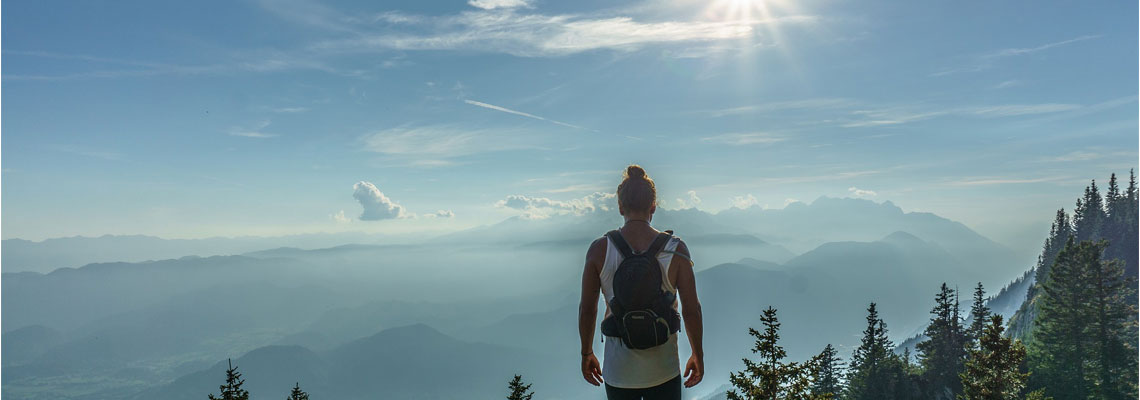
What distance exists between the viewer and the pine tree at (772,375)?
13469 mm

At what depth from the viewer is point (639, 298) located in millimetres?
5117

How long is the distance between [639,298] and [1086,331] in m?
49.4

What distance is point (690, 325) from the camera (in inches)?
207

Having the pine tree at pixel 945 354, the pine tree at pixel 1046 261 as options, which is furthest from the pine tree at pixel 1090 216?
the pine tree at pixel 945 354

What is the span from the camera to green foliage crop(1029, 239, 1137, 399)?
121 ft

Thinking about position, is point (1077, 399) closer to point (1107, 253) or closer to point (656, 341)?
point (656, 341)

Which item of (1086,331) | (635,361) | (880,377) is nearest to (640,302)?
(635,361)

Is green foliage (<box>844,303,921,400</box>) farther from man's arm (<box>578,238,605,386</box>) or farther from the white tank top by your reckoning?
man's arm (<box>578,238,605,386</box>)

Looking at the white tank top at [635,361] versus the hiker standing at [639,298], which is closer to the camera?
the hiker standing at [639,298]

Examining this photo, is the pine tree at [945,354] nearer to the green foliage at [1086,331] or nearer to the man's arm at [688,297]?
the green foliage at [1086,331]

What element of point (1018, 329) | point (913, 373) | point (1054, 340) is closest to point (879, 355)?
point (913, 373)

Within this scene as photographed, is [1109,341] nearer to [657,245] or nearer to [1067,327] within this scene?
[1067,327]

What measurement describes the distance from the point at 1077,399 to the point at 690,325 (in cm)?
5053

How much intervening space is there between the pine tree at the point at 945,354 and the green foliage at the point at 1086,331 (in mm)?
5898
